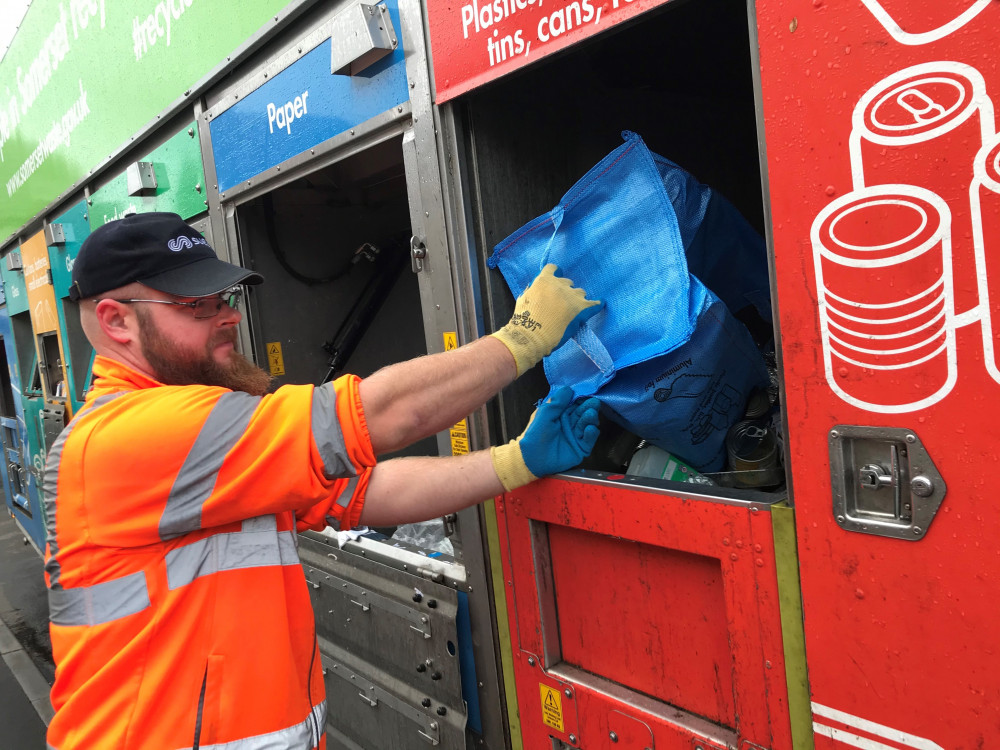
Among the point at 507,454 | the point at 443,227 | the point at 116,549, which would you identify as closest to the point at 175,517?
the point at 116,549

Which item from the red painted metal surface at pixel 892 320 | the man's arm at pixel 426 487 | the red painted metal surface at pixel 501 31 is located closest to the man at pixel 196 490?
the man's arm at pixel 426 487

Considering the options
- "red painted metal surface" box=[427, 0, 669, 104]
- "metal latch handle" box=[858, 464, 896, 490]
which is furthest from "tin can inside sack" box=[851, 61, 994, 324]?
"red painted metal surface" box=[427, 0, 669, 104]

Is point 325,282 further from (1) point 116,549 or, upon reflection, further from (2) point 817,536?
(2) point 817,536

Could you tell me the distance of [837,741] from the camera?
3.95ft

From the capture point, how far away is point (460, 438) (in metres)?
2.00

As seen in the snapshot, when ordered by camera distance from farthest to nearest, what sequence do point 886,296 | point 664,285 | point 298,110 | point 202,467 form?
point 298,110 → point 664,285 → point 202,467 → point 886,296

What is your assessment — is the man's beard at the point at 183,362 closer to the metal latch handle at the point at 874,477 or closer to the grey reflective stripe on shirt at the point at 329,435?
the grey reflective stripe on shirt at the point at 329,435

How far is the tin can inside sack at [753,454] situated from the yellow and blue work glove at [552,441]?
323 mm

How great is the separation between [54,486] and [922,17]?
1.72 m

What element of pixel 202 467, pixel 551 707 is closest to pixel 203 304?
pixel 202 467

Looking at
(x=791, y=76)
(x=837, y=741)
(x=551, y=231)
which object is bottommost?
(x=837, y=741)

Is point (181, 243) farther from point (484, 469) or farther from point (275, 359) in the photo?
point (275, 359)

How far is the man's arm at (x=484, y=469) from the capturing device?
1.66 meters

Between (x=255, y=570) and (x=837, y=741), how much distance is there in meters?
1.14
